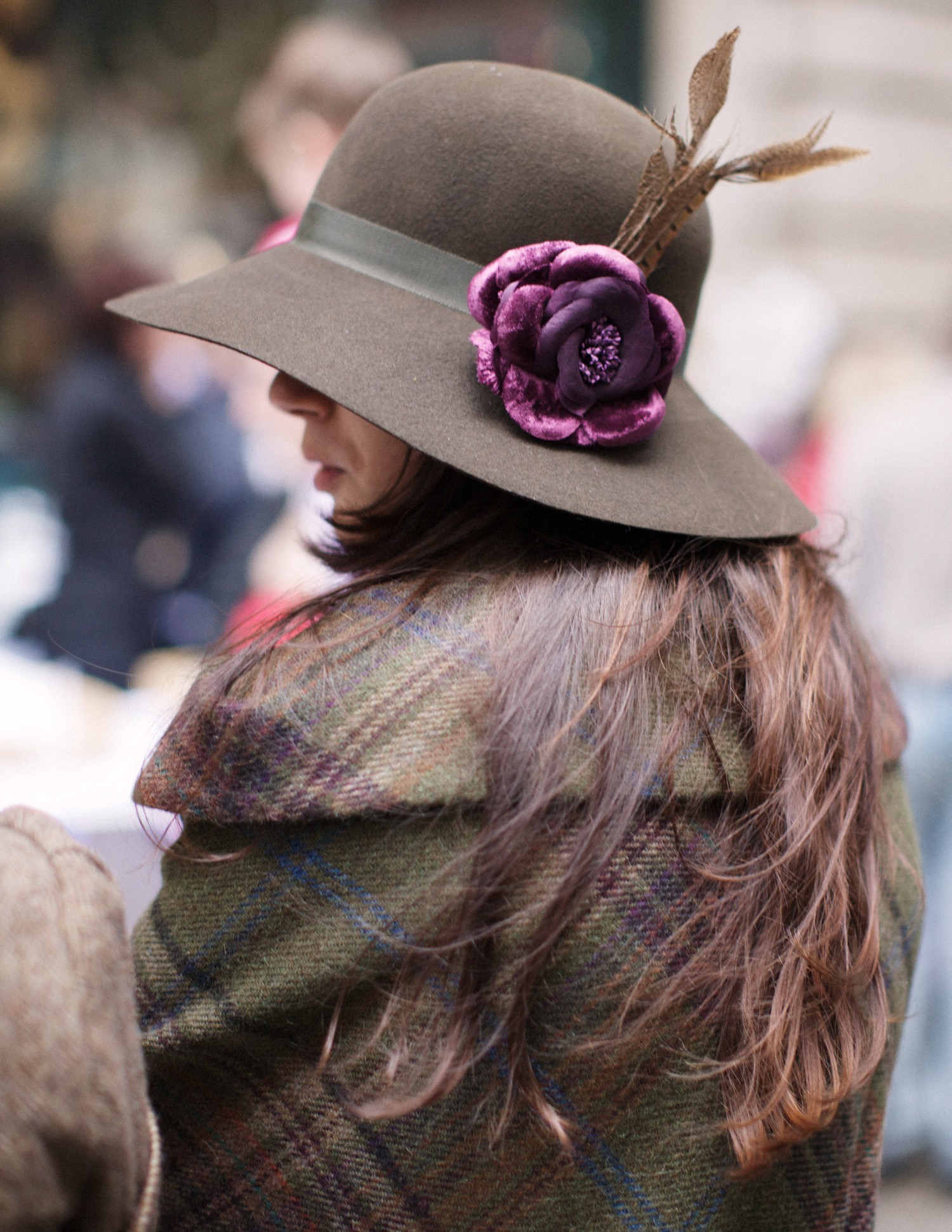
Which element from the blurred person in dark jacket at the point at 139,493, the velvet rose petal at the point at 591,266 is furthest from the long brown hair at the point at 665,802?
the blurred person in dark jacket at the point at 139,493

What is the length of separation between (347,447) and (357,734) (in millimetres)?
398

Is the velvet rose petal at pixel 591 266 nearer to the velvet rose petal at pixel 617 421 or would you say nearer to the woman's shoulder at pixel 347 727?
the velvet rose petal at pixel 617 421

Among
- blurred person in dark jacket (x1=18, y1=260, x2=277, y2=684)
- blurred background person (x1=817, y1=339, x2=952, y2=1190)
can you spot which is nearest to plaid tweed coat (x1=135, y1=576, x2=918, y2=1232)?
blurred background person (x1=817, y1=339, x2=952, y2=1190)

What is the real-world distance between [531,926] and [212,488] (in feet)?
8.75

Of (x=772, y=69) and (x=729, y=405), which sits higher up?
(x=772, y=69)

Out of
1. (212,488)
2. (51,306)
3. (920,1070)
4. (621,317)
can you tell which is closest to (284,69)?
(212,488)

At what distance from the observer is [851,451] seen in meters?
3.24

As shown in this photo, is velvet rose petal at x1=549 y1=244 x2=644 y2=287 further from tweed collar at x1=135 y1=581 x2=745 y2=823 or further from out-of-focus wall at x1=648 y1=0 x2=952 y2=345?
out-of-focus wall at x1=648 y1=0 x2=952 y2=345

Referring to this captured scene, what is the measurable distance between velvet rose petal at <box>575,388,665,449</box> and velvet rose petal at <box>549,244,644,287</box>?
12cm

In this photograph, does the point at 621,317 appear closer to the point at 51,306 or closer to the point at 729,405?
the point at 729,405

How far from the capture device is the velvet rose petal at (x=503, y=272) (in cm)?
Answer: 103

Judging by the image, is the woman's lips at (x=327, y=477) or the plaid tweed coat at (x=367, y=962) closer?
the plaid tweed coat at (x=367, y=962)

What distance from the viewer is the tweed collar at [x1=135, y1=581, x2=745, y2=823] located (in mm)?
917

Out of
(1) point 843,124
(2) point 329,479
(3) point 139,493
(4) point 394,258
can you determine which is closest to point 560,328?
(4) point 394,258
